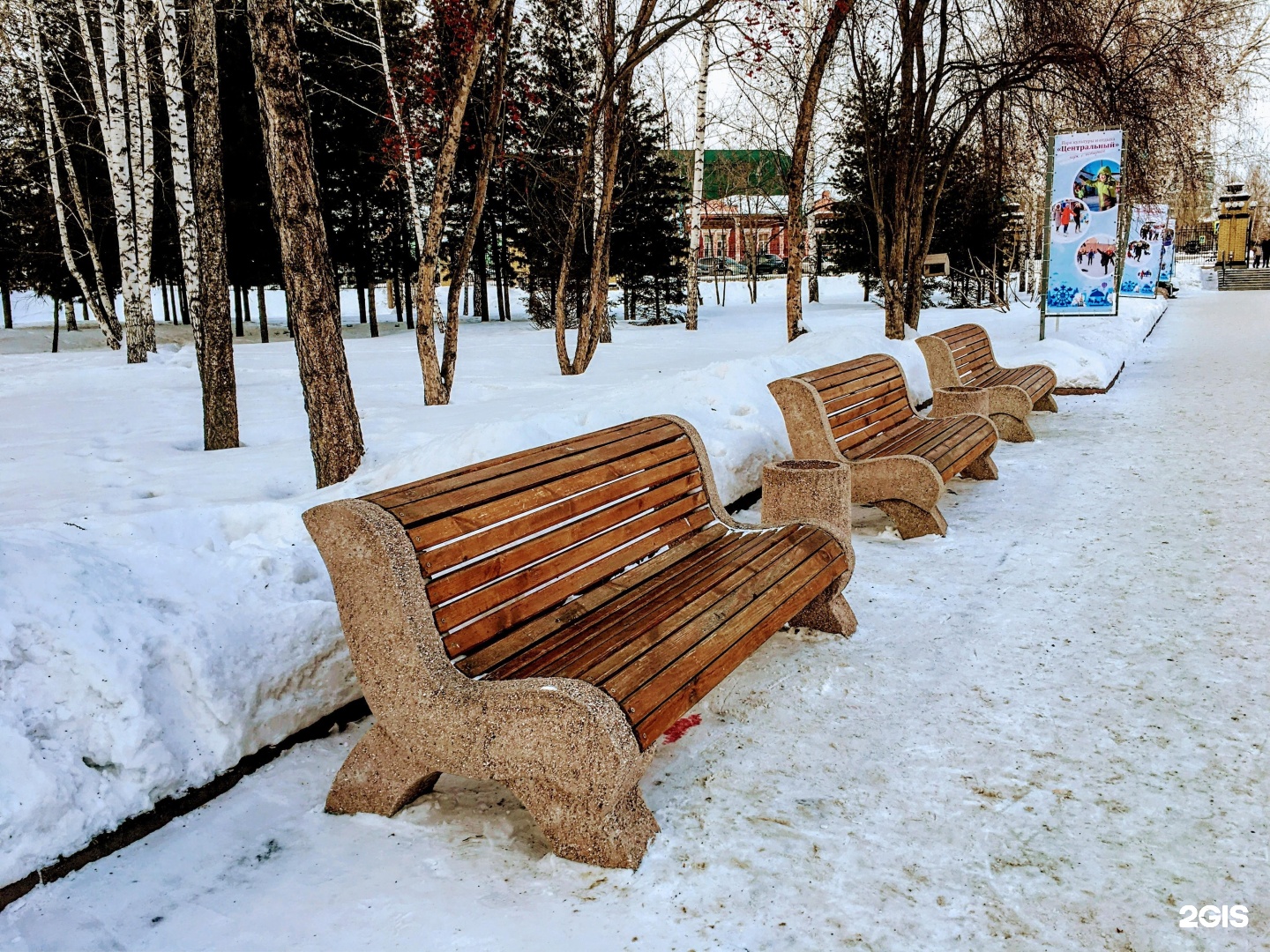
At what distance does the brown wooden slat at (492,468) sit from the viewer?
259cm

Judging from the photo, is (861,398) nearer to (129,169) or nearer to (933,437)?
(933,437)

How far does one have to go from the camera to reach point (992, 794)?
274cm

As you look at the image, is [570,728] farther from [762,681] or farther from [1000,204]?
[1000,204]

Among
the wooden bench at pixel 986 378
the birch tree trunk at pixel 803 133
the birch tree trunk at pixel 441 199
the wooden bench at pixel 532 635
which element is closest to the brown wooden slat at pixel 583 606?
the wooden bench at pixel 532 635

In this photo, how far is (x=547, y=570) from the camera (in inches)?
117

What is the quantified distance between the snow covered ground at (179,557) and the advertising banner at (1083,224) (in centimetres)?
196

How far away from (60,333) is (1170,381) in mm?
29451

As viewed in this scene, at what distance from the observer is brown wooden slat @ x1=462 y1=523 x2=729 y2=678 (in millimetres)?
2650

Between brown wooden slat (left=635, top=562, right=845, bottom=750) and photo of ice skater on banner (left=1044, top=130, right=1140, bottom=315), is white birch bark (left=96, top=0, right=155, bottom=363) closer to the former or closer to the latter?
photo of ice skater on banner (left=1044, top=130, right=1140, bottom=315)

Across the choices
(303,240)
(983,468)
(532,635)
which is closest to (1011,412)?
(983,468)

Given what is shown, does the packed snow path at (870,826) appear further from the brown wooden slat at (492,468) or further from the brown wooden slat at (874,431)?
the brown wooden slat at (874,431)

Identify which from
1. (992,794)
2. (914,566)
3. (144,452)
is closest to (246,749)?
(992,794)

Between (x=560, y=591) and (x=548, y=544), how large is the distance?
0.17 metres

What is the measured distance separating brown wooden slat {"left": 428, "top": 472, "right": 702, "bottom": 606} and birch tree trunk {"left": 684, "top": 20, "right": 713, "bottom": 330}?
1525 cm
